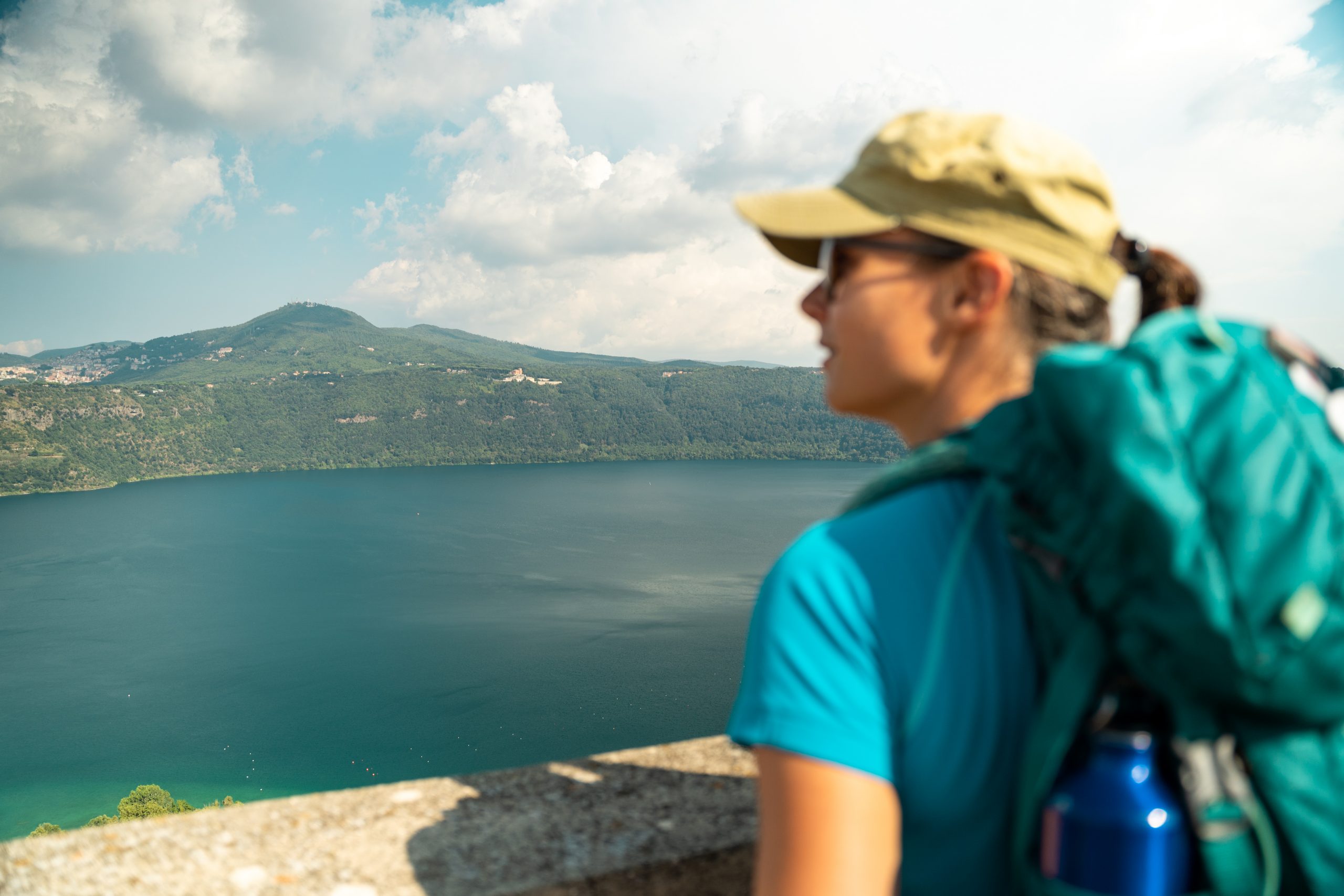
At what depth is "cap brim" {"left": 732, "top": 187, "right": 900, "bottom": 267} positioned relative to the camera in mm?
1002

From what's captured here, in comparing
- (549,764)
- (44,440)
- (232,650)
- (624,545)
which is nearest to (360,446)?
(44,440)

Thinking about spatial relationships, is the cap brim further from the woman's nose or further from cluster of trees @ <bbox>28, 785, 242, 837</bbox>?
cluster of trees @ <bbox>28, 785, 242, 837</bbox>

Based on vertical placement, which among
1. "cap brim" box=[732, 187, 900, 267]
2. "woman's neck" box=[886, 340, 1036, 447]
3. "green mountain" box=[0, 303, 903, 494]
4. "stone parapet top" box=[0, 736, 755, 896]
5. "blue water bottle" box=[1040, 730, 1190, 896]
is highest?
"cap brim" box=[732, 187, 900, 267]

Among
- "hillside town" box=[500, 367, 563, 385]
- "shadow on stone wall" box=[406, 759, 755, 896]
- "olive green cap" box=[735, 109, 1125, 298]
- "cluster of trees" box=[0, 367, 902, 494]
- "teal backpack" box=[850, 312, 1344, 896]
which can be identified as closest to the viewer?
"teal backpack" box=[850, 312, 1344, 896]

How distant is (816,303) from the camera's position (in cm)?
122

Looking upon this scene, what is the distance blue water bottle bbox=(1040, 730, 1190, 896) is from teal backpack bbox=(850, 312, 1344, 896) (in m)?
0.02

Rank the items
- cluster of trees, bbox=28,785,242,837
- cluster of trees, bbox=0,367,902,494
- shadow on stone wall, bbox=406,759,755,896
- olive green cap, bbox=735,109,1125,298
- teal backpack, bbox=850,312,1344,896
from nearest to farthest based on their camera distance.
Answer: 1. teal backpack, bbox=850,312,1344,896
2. olive green cap, bbox=735,109,1125,298
3. shadow on stone wall, bbox=406,759,755,896
4. cluster of trees, bbox=28,785,242,837
5. cluster of trees, bbox=0,367,902,494

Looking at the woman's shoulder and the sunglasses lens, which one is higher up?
the sunglasses lens

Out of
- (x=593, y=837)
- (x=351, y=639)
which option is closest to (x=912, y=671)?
(x=593, y=837)

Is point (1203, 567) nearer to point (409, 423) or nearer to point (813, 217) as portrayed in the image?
point (813, 217)

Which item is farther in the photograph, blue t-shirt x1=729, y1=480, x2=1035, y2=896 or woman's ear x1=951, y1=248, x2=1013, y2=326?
woman's ear x1=951, y1=248, x2=1013, y2=326

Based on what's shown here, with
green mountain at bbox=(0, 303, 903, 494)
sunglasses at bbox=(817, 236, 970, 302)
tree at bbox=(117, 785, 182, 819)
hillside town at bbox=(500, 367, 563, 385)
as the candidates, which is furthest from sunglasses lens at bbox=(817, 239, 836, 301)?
hillside town at bbox=(500, 367, 563, 385)

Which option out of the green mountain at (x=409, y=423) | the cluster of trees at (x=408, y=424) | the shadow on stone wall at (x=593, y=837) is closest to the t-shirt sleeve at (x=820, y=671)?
the shadow on stone wall at (x=593, y=837)

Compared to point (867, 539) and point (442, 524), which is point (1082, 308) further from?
point (442, 524)
